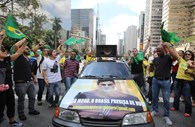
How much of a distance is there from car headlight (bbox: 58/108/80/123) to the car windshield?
1509mm

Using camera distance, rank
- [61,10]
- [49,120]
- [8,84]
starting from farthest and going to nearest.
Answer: [61,10]
[49,120]
[8,84]

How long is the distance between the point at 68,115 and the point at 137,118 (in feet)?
3.55

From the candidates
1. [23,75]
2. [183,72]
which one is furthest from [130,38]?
[23,75]

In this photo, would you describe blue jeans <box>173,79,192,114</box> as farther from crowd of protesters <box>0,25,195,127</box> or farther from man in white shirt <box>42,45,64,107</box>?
man in white shirt <box>42,45,64,107</box>

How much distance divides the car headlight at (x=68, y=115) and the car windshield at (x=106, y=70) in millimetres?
1509

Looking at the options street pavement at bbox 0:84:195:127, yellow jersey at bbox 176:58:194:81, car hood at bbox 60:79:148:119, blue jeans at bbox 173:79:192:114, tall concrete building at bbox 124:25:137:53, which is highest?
tall concrete building at bbox 124:25:137:53

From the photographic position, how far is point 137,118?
134 inches

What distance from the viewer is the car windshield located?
4992 mm

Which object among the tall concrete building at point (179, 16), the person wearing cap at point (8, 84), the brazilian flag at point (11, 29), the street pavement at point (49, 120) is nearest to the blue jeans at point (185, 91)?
the street pavement at point (49, 120)

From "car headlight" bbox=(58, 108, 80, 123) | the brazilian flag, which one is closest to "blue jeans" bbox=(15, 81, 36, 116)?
the brazilian flag

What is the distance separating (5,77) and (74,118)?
2027mm

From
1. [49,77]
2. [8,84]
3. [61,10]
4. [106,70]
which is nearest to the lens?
[8,84]

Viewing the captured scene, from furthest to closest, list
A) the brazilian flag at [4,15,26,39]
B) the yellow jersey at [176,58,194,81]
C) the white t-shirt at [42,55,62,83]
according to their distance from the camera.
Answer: the white t-shirt at [42,55,62,83], the yellow jersey at [176,58,194,81], the brazilian flag at [4,15,26,39]

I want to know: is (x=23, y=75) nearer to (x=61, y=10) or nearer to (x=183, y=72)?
(x=183, y=72)
